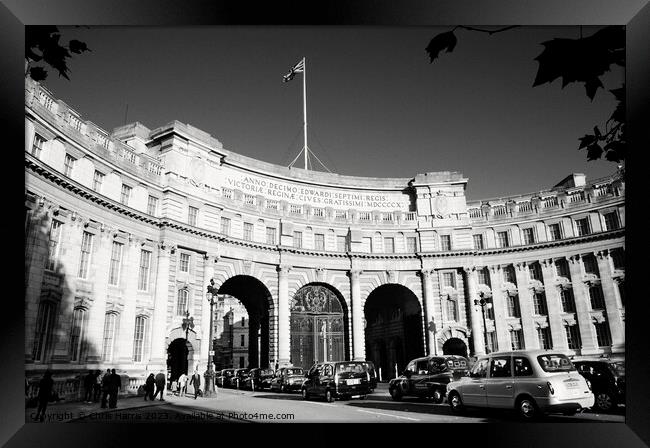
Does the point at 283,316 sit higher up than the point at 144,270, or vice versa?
the point at 144,270

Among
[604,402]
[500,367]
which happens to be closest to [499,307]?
[604,402]

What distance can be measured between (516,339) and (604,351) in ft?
21.0

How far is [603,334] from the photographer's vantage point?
35438 millimetres

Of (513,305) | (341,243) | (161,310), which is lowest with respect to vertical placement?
(161,310)

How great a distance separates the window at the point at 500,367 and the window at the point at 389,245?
2732cm

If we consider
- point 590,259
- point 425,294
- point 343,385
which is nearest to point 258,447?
point 343,385

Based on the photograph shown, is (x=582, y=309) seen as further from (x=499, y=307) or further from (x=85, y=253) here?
(x=85, y=253)

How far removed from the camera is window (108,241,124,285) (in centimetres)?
2645

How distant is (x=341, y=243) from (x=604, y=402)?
27.6 meters

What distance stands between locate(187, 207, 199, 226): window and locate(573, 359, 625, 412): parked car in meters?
26.1

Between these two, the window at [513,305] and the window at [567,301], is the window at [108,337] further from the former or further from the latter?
the window at [567,301]

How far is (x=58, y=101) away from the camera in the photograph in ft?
76.6

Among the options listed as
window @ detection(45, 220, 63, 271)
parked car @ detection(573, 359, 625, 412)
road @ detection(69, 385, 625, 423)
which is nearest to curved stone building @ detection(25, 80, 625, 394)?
window @ detection(45, 220, 63, 271)
